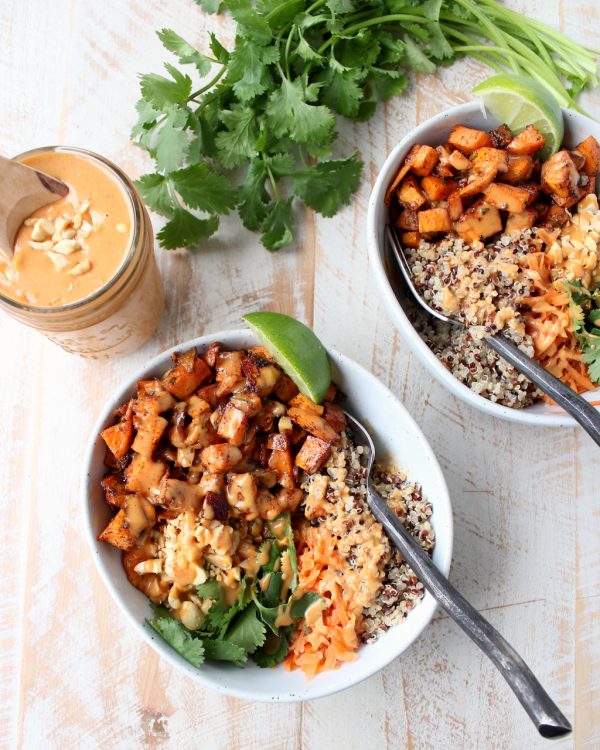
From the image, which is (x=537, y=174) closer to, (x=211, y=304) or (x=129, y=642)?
(x=211, y=304)

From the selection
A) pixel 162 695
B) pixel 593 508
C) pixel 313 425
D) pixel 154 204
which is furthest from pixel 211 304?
pixel 593 508

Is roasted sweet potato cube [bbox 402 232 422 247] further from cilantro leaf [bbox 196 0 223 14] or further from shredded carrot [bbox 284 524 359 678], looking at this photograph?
cilantro leaf [bbox 196 0 223 14]

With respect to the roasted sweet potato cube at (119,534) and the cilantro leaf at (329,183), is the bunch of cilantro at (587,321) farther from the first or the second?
the roasted sweet potato cube at (119,534)

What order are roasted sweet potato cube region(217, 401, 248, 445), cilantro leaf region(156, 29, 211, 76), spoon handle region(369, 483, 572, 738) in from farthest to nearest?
cilantro leaf region(156, 29, 211, 76) < roasted sweet potato cube region(217, 401, 248, 445) < spoon handle region(369, 483, 572, 738)

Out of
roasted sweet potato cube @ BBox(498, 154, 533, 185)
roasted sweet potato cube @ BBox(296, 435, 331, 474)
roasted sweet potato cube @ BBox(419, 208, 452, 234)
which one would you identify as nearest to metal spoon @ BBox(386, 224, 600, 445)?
roasted sweet potato cube @ BBox(419, 208, 452, 234)

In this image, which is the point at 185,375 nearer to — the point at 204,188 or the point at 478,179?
the point at 204,188

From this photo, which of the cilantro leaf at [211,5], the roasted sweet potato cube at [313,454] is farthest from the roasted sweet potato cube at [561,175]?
the cilantro leaf at [211,5]
